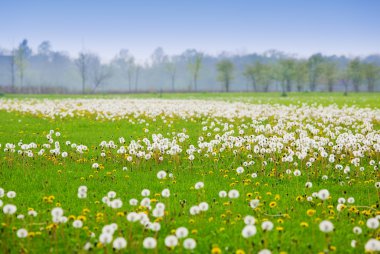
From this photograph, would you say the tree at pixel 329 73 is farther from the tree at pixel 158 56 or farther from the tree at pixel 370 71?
the tree at pixel 158 56

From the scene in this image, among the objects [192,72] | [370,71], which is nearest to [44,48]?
[192,72]

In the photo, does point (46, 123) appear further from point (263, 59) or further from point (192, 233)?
point (263, 59)

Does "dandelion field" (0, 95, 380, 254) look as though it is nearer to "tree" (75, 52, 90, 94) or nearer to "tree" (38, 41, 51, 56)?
"tree" (75, 52, 90, 94)

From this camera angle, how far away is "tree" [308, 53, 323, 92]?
326 feet

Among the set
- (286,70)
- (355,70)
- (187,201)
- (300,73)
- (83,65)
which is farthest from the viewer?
(355,70)

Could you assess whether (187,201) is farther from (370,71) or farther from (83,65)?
(370,71)

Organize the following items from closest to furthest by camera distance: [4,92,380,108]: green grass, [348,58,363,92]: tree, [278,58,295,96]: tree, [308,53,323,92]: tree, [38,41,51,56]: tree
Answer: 1. [4,92,380,108]: green grass
2. [278,58,295,96]: tree
3. [348,58,363,92]: tree
4. [308,53,323,92]: tree
5. [38,41,51,56]: tree

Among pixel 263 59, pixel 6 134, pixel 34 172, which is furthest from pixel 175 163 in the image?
pixel 263 59

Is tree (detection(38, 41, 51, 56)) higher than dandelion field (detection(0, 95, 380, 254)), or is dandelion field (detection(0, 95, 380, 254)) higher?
tree (detection(38, 41, 51, 56))

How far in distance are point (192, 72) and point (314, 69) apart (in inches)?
1275

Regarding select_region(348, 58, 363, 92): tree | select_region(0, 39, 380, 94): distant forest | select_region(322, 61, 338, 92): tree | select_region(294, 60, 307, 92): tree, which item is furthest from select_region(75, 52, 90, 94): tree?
select_region(348, 58, 363, 92): tree

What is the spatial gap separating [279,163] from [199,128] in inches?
261

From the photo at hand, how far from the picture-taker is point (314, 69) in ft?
338

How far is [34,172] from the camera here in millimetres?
8961
